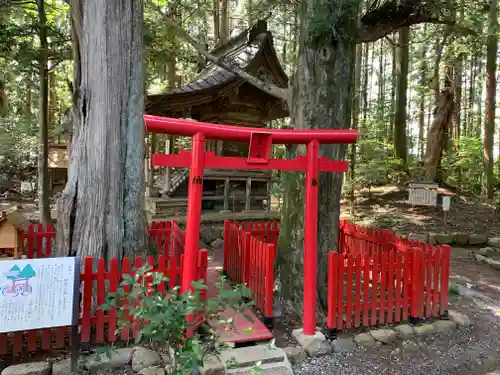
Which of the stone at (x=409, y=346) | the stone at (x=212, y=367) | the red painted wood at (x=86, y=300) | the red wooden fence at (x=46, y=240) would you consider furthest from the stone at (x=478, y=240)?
the red painted wood at (x=86, y=300)

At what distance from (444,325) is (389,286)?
1.03 metres

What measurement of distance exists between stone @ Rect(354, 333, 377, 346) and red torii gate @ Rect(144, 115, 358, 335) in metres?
0.55

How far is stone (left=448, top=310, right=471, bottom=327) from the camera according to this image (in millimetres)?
4797

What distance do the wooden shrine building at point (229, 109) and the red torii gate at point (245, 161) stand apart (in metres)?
6.92

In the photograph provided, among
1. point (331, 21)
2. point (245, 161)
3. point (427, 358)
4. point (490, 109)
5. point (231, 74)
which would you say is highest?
point (231, 74)

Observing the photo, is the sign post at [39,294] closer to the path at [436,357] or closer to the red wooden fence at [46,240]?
the red wooden fence at [46,240]

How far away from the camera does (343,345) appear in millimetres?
4047

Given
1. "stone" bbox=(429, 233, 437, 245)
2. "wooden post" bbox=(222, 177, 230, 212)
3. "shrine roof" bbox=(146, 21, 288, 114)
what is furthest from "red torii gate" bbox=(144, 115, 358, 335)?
"wooden post" bbox=(222, 177, 230, 212)

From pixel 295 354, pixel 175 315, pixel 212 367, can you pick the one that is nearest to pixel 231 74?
pixel 295 354

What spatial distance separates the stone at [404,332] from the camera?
14.3ft

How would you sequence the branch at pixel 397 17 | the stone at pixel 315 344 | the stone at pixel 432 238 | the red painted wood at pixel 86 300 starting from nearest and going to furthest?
1. the red painted wood at pixel 86 300
2. the stone at pixel 315 344
3. the branch at pixel 397 17
4. the stone at pixel 432 238

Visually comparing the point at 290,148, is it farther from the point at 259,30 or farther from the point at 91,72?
the point at 259,30

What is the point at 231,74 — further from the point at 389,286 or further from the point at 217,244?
the point at 389,286

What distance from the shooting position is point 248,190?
39.1 feet
